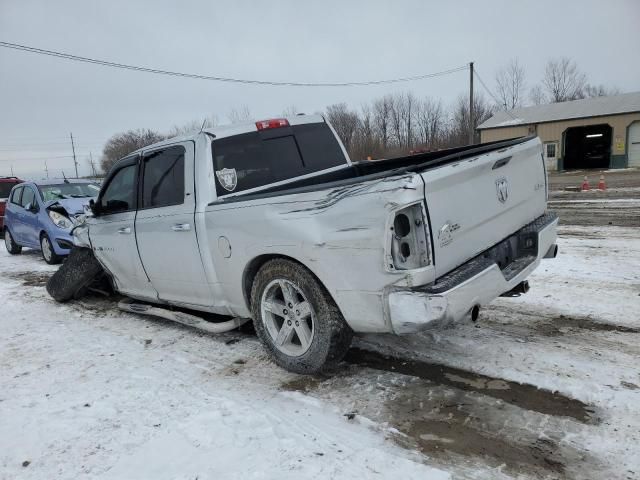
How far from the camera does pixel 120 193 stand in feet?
17.4

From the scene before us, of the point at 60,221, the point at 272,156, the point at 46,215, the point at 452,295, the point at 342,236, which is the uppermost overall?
the point at 272,156

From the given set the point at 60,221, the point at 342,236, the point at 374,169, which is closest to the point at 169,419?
the point at 342,236

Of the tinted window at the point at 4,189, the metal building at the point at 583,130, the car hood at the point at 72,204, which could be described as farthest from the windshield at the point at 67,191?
the metal building at the point at 583,130

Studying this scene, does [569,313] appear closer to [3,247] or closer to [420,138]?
[3,247]

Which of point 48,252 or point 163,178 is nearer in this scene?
point 163,178

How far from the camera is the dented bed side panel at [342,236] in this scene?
2.88m

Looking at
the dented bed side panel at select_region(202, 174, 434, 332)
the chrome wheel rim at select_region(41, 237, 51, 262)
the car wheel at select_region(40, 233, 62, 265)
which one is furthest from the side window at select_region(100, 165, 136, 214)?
the chrome wheel rim at select_region(41, 237, 51, 262)

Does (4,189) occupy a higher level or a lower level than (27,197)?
higher

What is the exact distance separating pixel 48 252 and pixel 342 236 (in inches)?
339

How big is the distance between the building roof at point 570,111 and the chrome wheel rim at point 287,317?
36869 millimetres

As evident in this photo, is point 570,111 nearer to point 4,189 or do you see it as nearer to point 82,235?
point 4,189

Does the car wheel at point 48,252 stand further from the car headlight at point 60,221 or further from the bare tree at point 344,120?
the bare tree at point 344,120

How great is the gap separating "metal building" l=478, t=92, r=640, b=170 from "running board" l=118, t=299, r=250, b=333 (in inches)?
1410

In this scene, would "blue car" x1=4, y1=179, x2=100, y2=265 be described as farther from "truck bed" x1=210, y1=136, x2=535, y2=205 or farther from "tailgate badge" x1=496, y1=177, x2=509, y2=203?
"tailgate badge" x1=496, y1=177, x2=509, y2=203
